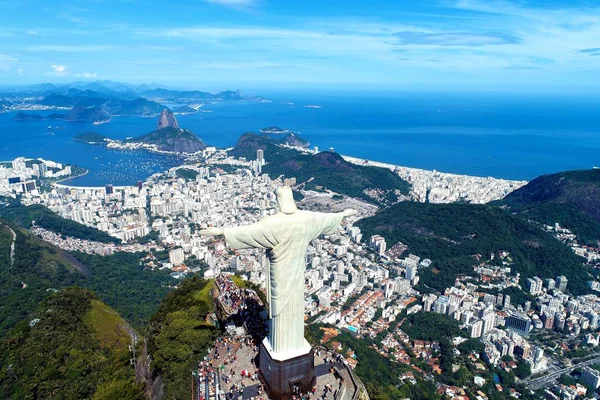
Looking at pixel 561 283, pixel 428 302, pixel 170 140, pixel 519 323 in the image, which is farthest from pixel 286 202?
pixel 170 140

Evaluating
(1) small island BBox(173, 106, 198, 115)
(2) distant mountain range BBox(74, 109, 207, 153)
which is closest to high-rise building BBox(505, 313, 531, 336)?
(2) distant mountain range BBox(74, 109, 207, 153)

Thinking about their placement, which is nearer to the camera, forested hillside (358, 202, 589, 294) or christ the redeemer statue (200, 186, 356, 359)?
christ the redeemer statue (200, 186, 356, 359)

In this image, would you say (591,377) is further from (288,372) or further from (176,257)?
(176,257)

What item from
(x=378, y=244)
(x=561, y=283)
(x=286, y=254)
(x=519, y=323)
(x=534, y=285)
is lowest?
(x=519, y=323)

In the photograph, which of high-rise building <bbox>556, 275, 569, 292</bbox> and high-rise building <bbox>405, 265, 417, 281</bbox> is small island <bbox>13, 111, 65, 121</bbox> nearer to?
high-rise building <bbox>405, 265, 417, 281</bbox>

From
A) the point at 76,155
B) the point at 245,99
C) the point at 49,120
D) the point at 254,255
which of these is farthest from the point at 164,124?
the point at 245,99

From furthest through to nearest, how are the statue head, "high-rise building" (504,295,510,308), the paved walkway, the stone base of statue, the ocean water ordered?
the ocean water, "high-rise building" (504,295,510,308), the paved walkway, the stone base of statue, the statue head

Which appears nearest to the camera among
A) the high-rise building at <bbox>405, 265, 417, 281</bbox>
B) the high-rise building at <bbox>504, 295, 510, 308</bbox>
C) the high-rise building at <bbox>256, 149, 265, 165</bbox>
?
the high-rise building at <bbox>504, 295, 510, 308</bbox>
